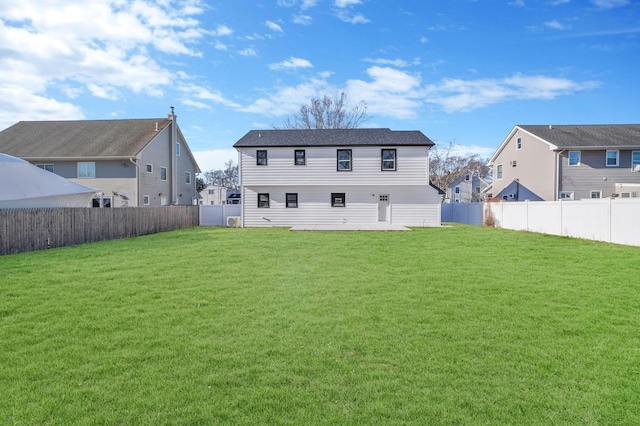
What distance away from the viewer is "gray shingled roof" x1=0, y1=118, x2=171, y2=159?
81.9 ft

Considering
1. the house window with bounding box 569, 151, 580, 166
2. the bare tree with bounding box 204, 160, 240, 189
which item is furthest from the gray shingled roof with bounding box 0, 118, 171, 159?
the bare tree with bounding box 204, 160, 240, 189

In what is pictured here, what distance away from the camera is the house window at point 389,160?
22375 millimetres

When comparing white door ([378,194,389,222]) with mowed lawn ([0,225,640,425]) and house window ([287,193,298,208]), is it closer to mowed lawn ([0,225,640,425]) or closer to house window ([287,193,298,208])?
house window ([287,193,298,208])

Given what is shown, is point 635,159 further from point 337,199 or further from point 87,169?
point 87,169

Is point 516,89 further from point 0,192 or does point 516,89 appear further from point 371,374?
point 0,192

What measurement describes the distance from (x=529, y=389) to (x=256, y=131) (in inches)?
928

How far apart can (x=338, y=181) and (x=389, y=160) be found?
355cm

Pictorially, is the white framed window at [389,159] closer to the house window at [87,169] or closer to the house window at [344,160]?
the house window at [344,160]

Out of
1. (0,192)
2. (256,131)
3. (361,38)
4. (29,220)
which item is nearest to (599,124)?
(361,38)

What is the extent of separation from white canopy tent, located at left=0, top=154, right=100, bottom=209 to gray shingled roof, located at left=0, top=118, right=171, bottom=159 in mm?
7173

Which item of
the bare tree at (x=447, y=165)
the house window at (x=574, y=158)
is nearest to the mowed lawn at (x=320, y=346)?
the house window at (x=574, y=158)

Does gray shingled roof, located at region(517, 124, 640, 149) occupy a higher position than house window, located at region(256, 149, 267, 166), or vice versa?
gray shingled roof, located at region(517, 124, 640, 149)

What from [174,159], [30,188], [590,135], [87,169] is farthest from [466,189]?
[30,188]

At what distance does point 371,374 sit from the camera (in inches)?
130
